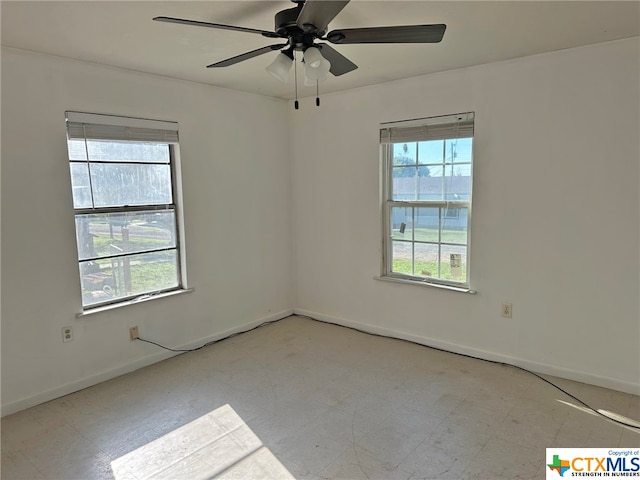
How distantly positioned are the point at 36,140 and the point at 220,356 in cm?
204

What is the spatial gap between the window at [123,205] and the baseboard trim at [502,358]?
5.59 ft

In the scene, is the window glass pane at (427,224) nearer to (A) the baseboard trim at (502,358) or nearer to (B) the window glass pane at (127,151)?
(A) the baseboard trim at (502,358)

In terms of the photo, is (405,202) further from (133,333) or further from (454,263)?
(133,333)

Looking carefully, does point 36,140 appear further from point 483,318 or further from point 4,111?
point 483,318

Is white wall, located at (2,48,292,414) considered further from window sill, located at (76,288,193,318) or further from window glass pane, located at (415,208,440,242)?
window glass pane, located at (415,208,440,242)

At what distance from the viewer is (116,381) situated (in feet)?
10.2

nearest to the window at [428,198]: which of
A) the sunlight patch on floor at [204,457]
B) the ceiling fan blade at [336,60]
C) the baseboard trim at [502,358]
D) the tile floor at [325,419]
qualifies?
the baseboard trim at [502,358]

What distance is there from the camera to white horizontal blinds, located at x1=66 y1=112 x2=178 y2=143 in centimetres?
288

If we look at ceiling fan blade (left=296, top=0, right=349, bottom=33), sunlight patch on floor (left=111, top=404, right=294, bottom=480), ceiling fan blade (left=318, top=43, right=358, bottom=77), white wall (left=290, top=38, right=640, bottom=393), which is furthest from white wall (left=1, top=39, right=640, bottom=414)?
ceiling fan blade (left=296, top=0, right=349, bottom=33)

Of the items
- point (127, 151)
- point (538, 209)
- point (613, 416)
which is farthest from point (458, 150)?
point (127, 151)

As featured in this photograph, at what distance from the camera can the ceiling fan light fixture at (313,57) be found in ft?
6.28

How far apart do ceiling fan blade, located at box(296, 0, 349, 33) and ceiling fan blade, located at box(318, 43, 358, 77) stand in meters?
0.22

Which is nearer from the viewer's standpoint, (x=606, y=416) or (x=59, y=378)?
(x=606, y=416)

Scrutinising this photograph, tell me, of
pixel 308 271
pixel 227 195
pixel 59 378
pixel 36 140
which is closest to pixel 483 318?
pixel 308 271
